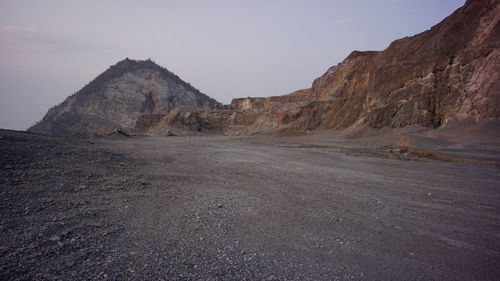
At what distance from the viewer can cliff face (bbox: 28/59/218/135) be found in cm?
5041

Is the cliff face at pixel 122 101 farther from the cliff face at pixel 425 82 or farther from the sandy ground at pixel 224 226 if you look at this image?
the sandy ground at pixel 224 226

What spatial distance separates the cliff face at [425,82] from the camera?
2025 cm

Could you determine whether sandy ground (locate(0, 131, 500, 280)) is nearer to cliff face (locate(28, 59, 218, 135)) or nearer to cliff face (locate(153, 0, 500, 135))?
cliff face (locate(153, 0, 500, 135))

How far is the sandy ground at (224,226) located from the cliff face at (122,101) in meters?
45.6

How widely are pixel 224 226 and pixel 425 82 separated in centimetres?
2705

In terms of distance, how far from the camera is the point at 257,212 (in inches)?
177

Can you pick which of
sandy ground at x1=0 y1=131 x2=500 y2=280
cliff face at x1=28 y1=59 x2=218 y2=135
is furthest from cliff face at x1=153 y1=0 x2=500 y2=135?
cliff face at x1=28 y1=59 x2=218 y2=135

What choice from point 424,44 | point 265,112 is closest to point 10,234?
point 424,44

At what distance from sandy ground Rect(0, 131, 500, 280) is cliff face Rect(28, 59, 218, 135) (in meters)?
45.6

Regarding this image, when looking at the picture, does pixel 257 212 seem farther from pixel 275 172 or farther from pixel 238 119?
pixel 238 119

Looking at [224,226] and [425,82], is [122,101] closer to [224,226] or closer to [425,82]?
[425,82]

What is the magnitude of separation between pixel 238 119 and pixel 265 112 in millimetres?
5804

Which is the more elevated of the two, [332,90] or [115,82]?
[115,82]

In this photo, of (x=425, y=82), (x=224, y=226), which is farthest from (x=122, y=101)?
(x=224, y=226)
